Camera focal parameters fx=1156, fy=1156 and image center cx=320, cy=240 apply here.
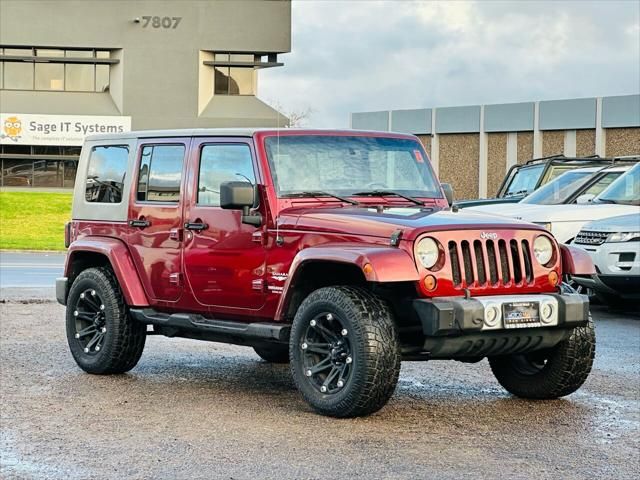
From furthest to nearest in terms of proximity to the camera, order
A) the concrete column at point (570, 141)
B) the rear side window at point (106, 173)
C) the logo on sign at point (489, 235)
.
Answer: the concrete column at point (570, 141) < the rear side window at point (106, 173) < the logo on sign at point (489, 235)

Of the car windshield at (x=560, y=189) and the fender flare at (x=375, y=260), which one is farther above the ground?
the car windshield at (x=560, y=189)

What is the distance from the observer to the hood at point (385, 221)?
7.57 metres

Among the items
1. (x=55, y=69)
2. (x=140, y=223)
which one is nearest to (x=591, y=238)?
(x=140, y=223)

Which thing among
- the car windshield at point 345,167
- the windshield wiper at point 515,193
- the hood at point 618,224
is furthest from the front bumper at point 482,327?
the windshield wiper at point 515,193

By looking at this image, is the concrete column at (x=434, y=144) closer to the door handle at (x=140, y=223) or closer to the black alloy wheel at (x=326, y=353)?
the door handle at (x=140, y=223)

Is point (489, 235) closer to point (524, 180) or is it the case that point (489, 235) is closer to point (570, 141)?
point (524, 180)

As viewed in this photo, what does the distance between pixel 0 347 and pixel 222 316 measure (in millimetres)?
3429

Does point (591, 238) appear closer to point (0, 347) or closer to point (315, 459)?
point (0, 347)

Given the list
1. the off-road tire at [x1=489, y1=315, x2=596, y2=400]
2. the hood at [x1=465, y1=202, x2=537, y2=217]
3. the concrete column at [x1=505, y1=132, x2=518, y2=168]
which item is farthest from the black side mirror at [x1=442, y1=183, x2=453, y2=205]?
the concrete column at [x1=505, y1=132, x2=518, y2=168]

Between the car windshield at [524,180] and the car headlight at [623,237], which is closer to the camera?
the car headlight at [623,237]

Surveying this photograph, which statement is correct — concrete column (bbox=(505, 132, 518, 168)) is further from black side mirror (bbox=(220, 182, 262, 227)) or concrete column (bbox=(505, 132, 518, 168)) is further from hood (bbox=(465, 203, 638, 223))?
black side mirror (bbox=(220, 182, 262, 227))

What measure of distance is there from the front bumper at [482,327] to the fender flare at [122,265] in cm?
268

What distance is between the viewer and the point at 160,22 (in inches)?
2489

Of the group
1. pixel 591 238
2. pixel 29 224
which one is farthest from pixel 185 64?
pixel 591 238
